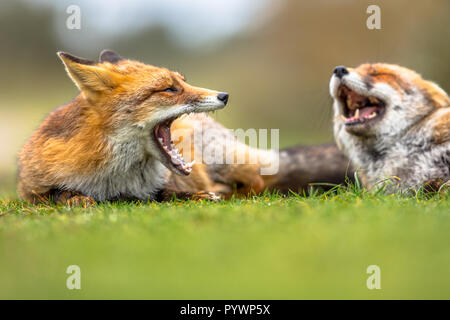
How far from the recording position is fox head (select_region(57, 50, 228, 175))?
17.3 feet

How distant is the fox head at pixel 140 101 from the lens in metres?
5.27

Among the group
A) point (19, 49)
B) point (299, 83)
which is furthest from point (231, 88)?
point (19, 49)

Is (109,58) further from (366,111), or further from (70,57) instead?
(366,111)

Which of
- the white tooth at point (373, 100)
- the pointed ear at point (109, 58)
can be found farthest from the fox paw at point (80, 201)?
the white tooth at point (373, 100)

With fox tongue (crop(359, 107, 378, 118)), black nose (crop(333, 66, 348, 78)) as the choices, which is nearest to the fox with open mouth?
black nose (crop(333, 66, 348, 78))

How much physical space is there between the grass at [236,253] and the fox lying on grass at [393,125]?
1543 mm

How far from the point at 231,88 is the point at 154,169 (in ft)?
53.7

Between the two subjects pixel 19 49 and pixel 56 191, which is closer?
pixel 56 191

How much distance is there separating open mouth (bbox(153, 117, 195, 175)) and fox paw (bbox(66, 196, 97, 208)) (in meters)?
0.91

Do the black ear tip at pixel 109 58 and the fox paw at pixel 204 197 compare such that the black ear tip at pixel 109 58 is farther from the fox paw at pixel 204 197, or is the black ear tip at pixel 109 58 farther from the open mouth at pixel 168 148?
the fox paw at pixel 204 197

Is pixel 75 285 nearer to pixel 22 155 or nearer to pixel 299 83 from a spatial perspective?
pixel 22 155

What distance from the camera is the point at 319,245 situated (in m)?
3.25

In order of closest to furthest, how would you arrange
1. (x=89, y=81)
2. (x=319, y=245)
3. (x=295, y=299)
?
(x=295, y=299)
(x=319, y=245)
(x=89, y=81)

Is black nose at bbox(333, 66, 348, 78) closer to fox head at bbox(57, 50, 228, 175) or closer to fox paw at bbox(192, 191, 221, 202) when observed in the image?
fox head at bbox(57, 50, 228, 175)
